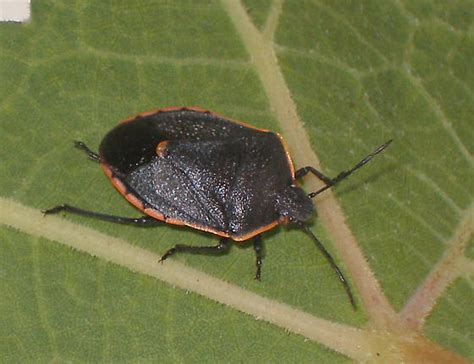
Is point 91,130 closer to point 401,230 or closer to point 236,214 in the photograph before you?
point 236,214

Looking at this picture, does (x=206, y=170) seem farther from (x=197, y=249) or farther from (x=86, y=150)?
(x=86, y=150)

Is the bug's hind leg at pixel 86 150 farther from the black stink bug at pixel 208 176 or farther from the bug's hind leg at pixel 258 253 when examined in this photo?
the bug's hind leg at pixel 258 253

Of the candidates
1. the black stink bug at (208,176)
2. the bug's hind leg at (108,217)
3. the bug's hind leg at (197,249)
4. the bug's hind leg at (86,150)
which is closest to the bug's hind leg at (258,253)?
the black stink bug at (208,176)

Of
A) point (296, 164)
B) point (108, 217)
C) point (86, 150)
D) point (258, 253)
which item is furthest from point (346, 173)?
point (86, 150)

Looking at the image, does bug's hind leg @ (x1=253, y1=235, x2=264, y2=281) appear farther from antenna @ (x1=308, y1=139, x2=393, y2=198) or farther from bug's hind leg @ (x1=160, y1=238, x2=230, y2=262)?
antenna @ (x1=308, y1=139, x2=393, y2=198)

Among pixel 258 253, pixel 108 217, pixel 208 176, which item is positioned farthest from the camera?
pixel 208 176

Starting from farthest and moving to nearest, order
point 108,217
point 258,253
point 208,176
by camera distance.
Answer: point 208,176 → point 258,253 → point 108,217
